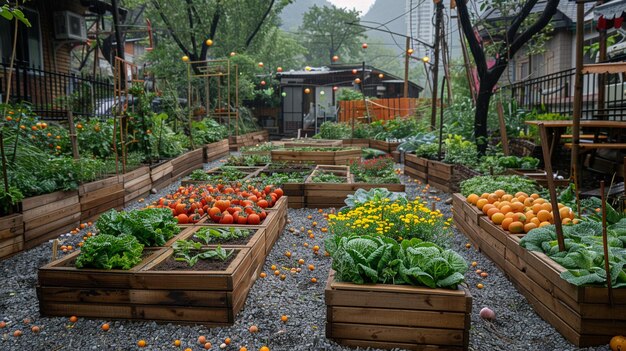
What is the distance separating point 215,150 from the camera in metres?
13.3

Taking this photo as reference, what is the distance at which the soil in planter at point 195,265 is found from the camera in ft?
11.5

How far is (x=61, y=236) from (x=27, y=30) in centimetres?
1023

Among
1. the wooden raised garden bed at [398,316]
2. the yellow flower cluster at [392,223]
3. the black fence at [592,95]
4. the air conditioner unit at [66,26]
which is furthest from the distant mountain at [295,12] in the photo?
the wooden raised garden bed at [398,316]

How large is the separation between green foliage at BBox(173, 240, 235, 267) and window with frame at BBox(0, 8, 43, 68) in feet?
35.8

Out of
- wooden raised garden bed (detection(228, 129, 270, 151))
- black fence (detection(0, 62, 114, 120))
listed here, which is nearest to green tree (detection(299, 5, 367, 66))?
wooden raised garden bed (detection(228, 129, 270, 151))

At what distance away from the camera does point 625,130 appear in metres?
6.63

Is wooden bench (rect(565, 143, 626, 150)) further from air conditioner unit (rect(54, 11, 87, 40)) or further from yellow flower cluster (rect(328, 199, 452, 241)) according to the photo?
air conditioner unit (rect(54, 11, 87, 40))

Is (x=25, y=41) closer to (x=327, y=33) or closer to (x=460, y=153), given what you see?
(x=460, y=153)

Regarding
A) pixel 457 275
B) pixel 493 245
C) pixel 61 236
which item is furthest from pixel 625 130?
pixel 61 236

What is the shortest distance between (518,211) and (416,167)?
5.44m

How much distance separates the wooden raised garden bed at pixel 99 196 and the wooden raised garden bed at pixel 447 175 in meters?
5.08

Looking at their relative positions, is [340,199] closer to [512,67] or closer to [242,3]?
[242,3]

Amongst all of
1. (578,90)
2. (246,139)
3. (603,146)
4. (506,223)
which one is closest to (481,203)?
(506,223)

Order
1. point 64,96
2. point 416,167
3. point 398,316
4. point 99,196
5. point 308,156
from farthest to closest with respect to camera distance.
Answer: point 64,96
point 308,156
point 416,167
point 99,196
point 398,316
